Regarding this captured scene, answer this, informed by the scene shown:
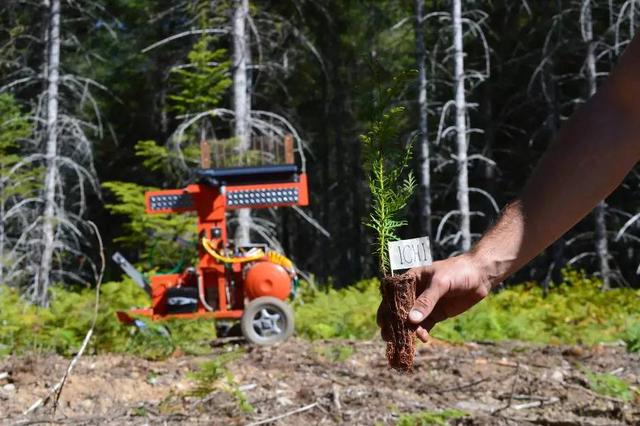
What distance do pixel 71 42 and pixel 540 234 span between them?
57.4 ft

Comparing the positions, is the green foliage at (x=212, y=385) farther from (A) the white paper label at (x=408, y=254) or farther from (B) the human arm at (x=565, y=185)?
(B) the human arm at (x=565, y=185)

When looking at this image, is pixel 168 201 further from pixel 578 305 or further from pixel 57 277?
pixel 57 277

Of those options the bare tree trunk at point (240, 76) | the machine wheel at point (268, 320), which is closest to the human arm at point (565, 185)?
the machine wheel at point (268, 320)

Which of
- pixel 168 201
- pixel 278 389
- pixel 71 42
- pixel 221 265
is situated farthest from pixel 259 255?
pixel 71 42

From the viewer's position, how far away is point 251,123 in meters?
15.5

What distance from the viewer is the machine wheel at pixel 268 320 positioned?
8.48 meters

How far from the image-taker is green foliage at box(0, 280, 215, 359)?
24.6ft

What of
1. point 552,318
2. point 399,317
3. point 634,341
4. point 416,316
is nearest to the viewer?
point 416,316

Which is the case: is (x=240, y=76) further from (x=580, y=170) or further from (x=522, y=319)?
(x=580, y=170)

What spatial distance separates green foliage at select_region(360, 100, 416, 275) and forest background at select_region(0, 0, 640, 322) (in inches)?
462

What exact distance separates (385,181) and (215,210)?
22.5 feet

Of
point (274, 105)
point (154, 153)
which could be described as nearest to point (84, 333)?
point (154, 153)

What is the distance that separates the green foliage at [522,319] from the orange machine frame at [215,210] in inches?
41.9

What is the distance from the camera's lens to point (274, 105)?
2278 cm
